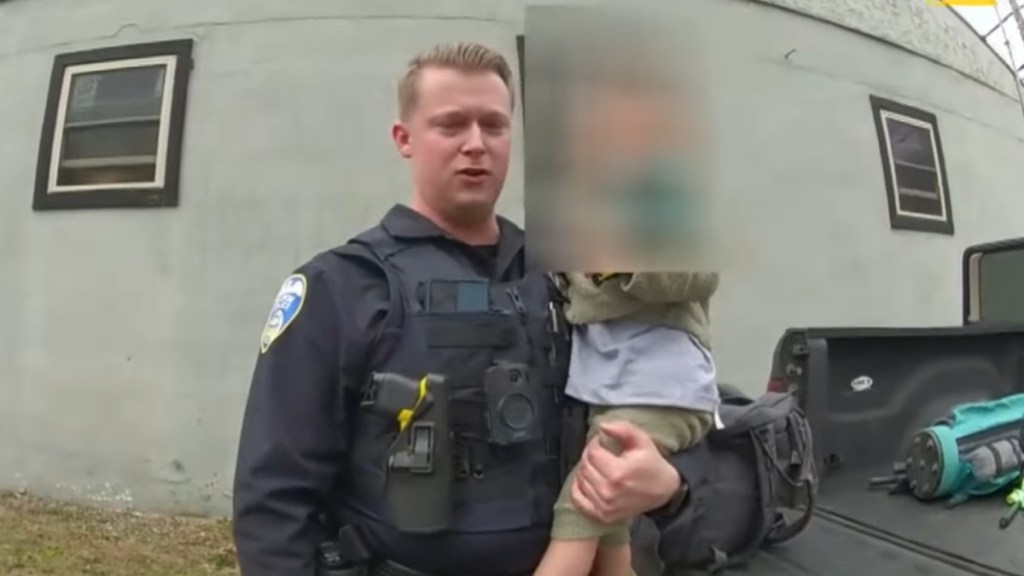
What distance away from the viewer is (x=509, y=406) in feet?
5.32

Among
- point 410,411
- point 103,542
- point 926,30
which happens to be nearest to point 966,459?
point 410,411

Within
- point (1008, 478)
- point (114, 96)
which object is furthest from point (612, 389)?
point (114, 96)

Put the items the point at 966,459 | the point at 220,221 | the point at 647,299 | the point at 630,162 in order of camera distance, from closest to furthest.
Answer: the point at 630,162, the point at 647,299, the point at 966,459, the point at 220,221

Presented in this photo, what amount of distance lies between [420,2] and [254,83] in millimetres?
1098

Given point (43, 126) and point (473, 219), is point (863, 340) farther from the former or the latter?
point (43, 126)

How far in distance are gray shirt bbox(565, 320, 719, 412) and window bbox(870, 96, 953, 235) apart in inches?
254

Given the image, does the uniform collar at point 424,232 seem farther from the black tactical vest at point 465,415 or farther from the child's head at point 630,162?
the child's head at point 630,162

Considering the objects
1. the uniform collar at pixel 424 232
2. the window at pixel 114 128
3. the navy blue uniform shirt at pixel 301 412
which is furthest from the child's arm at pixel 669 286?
the window at pixel 114 128

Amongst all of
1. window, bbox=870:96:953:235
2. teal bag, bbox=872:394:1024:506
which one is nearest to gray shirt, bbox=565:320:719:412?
teal bag, bbox=872:394:1024:506

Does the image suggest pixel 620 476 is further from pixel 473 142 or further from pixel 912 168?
pixel 912 168

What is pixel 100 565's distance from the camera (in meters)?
5.39

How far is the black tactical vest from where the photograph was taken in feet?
5.35

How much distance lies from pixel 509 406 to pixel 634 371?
19 centimetres

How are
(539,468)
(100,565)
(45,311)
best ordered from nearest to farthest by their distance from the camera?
(539,468) → (100,565) → (45,311)
